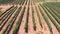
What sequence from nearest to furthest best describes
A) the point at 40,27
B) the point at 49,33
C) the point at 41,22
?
the point at 49,33 < the point at 40,27 < the point at 41,22

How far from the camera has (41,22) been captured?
24.7m

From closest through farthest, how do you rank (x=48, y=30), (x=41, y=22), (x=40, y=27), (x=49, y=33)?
(x=49, y=33), (x=48, y=30), (x=40, y=27), (x=41, y=22)

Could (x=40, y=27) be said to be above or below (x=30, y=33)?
above

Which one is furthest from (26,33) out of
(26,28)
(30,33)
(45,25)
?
(45,25)

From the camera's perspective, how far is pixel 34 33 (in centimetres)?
2020

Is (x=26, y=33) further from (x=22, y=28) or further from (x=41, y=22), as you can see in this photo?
(x=41, y=22)

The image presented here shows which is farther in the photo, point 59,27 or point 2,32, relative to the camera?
point 59,27

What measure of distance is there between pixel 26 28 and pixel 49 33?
3.70 metres

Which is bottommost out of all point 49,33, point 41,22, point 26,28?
point 49,33

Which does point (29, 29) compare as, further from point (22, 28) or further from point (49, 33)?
point (49, 33)

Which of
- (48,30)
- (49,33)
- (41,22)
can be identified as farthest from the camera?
(41,22)

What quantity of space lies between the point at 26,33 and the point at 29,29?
5.74 feet

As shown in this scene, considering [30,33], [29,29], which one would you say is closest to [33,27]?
[29,29]

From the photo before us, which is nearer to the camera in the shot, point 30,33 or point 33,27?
point 30,33
